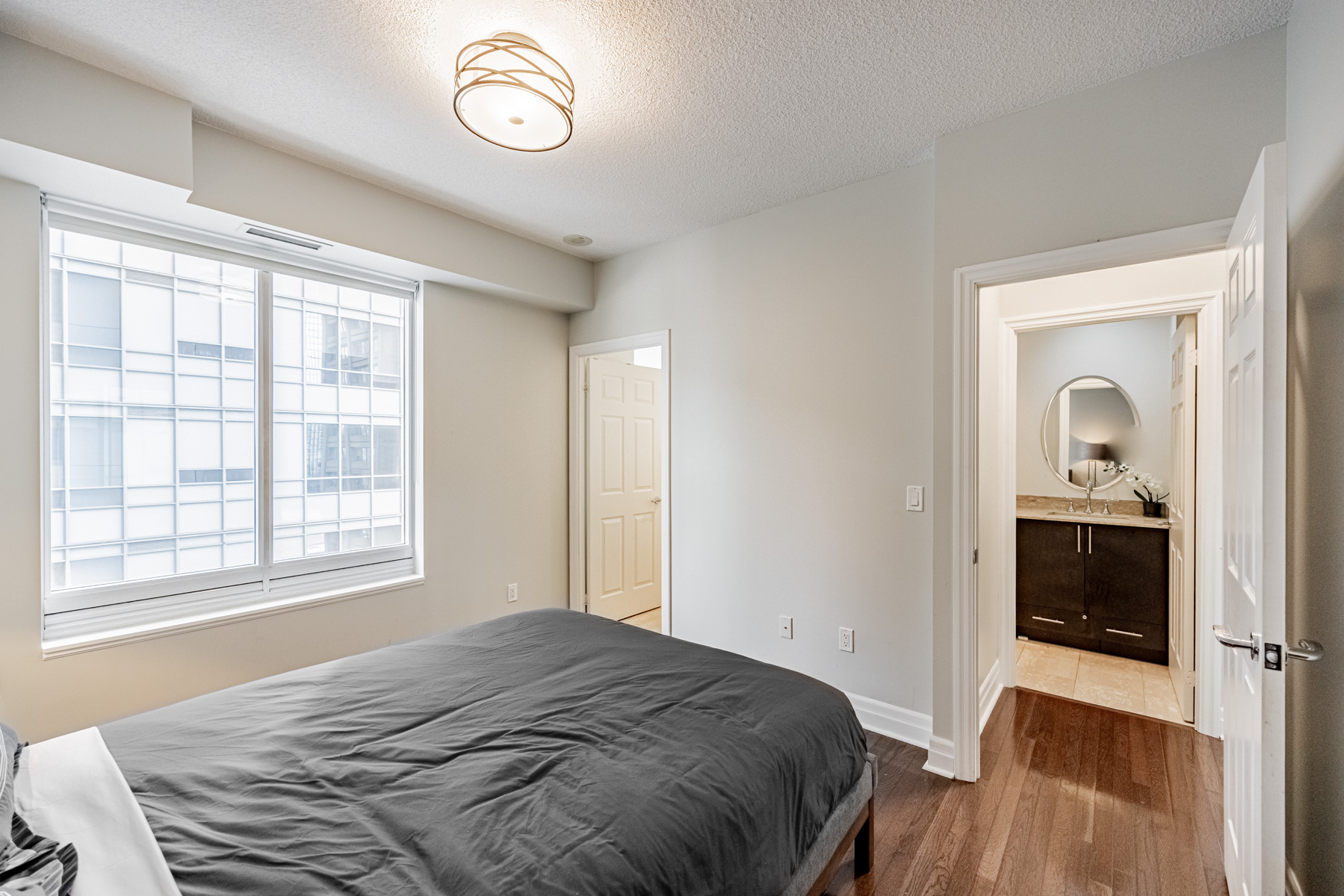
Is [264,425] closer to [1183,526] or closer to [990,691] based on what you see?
[990,691]

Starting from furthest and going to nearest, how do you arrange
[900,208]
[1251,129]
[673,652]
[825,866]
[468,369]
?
[468,369]
[900,208]
[673,652]
[1251,129]
[825,866]

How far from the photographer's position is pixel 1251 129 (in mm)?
1837

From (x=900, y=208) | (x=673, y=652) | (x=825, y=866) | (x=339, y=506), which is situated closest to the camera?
(x=825, y=866)

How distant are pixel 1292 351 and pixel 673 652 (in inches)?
79.2

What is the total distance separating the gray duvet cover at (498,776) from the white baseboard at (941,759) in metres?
0.96

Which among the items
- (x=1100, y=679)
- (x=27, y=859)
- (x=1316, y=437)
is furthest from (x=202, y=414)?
(x=1100, y=679)

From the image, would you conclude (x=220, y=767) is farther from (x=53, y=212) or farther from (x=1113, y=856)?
(x=1113, y=856)

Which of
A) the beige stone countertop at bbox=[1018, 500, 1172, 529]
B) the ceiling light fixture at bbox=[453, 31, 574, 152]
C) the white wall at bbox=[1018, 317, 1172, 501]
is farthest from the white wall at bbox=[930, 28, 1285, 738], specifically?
the white wall at bbox=[1018, 317, 1172, 501]

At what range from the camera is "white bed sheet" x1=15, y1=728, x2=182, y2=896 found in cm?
92

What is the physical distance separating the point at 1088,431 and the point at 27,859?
17.4 ft

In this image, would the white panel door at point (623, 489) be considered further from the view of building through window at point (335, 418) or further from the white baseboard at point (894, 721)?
the white baseboard at point (894, 721)

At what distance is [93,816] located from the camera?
3.52ft

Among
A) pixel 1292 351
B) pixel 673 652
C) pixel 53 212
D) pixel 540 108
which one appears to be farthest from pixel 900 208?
pixel 53 212

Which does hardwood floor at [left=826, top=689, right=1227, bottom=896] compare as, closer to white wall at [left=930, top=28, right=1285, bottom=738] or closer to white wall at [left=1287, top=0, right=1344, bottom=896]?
white wall at [left=930, top=28, right=1285, bottom=738]
